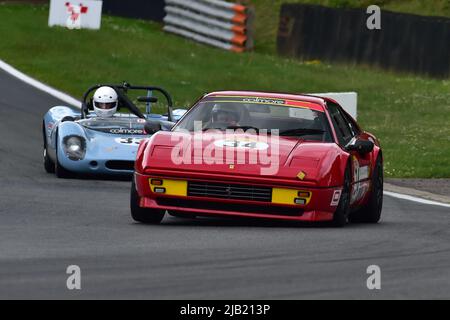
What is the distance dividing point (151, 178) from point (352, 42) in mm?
17909

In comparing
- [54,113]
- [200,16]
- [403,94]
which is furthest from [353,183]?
[200,16]

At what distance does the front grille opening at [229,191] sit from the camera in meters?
11.2

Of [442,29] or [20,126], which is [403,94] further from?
[20,126]

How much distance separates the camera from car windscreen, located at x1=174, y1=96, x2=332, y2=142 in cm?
1214

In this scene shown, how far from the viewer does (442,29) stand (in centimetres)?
2678

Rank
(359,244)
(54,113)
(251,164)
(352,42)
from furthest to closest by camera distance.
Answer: (352,42), (54,113), (251,164), (359,244)

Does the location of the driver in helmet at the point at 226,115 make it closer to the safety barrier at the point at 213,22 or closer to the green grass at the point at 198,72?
the green grass at the point at 198,72

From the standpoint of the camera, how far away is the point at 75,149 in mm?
15852

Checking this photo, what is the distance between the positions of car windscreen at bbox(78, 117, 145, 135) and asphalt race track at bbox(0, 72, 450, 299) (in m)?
2.06

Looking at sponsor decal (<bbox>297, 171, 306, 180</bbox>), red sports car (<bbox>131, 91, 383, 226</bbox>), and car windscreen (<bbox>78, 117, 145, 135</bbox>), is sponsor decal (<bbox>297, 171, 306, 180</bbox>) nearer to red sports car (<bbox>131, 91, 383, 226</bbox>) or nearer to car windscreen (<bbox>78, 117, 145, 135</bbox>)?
red sports car (<bbox>131, 91, 383, 226</bbox>)

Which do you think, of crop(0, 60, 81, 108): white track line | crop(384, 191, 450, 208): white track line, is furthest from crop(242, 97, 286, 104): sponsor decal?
crop(0, 60, 81, 108): white track line

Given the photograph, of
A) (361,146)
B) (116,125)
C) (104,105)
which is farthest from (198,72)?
(361,146)

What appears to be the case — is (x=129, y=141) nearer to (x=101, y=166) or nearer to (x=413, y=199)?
(x=101, y=166)

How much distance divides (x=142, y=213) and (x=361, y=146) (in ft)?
6.29
